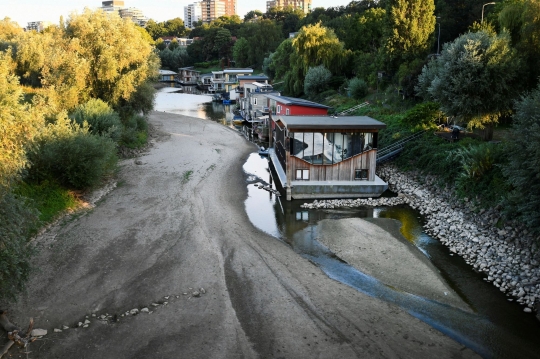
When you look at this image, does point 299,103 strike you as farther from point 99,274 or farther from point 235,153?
point 99,274

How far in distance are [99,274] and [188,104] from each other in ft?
197

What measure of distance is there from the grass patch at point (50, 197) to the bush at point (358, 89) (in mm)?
33137

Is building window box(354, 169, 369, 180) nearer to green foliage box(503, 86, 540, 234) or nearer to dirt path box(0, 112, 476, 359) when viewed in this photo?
dirt path box(0, 112, 476, 359)

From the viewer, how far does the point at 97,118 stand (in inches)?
1107

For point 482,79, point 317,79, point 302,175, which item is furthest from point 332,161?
point 317,79

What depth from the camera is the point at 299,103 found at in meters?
36.7

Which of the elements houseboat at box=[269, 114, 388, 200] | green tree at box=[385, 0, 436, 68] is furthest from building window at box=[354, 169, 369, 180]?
green tree at box=[385, 0, 436, 68]

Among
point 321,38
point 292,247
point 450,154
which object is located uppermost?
point 321,38

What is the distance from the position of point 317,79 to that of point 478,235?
37048 mm

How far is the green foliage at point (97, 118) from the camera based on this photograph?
90.1ft

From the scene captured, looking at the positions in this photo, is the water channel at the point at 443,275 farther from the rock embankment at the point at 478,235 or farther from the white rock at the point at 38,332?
the white rock at the point at 38,332

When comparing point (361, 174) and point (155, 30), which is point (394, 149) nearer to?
point (361, 174)

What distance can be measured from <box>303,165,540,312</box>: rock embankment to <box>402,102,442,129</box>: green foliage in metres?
5.79

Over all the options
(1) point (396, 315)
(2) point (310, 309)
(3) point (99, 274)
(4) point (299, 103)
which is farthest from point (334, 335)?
(4) point (299, 103)
